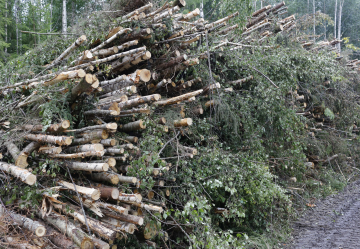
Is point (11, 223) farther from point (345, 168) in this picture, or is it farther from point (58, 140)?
point (345, 168)

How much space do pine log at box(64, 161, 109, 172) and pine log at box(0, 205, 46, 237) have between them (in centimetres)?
80

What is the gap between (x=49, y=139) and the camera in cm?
359

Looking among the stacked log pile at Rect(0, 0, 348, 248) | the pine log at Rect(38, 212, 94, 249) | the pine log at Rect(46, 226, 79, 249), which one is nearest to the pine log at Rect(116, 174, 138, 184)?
the stacked log pile at Rect(0, 0, 348, 248)

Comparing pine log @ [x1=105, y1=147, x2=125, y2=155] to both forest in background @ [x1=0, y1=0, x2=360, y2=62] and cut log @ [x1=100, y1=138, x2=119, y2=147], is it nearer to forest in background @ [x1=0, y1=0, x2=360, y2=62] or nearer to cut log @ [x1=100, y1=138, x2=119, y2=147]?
cut log @ [x1=100, y1=138, x2=119, y2=147]

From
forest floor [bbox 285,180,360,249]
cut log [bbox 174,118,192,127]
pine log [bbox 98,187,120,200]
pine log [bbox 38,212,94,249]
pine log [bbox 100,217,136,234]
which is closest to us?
pine log [bbox 38,212,94,249]

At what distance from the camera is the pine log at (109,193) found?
3.52 metres

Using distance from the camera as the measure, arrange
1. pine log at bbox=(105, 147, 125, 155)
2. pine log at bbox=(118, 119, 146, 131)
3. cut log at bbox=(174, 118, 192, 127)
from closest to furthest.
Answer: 1. pine log at bbox=(105, 147, 125, 155)
2. pine log at bbox=(118, 119, 146, 131)
3. cut log at bbox=(174, 118, 192, 127)

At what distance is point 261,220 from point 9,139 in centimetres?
493

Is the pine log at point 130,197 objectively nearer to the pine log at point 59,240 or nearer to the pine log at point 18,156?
the pine log at point 59,240

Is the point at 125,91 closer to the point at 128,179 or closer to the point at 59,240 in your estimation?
the point at 128,179

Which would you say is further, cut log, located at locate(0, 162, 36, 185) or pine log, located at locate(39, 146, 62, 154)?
pine log, located at locate(39, 146, 62, 154)

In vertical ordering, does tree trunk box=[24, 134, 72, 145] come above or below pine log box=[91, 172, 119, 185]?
above

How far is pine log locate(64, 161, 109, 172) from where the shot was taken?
11.3ft

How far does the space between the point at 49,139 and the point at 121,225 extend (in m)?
1.48
